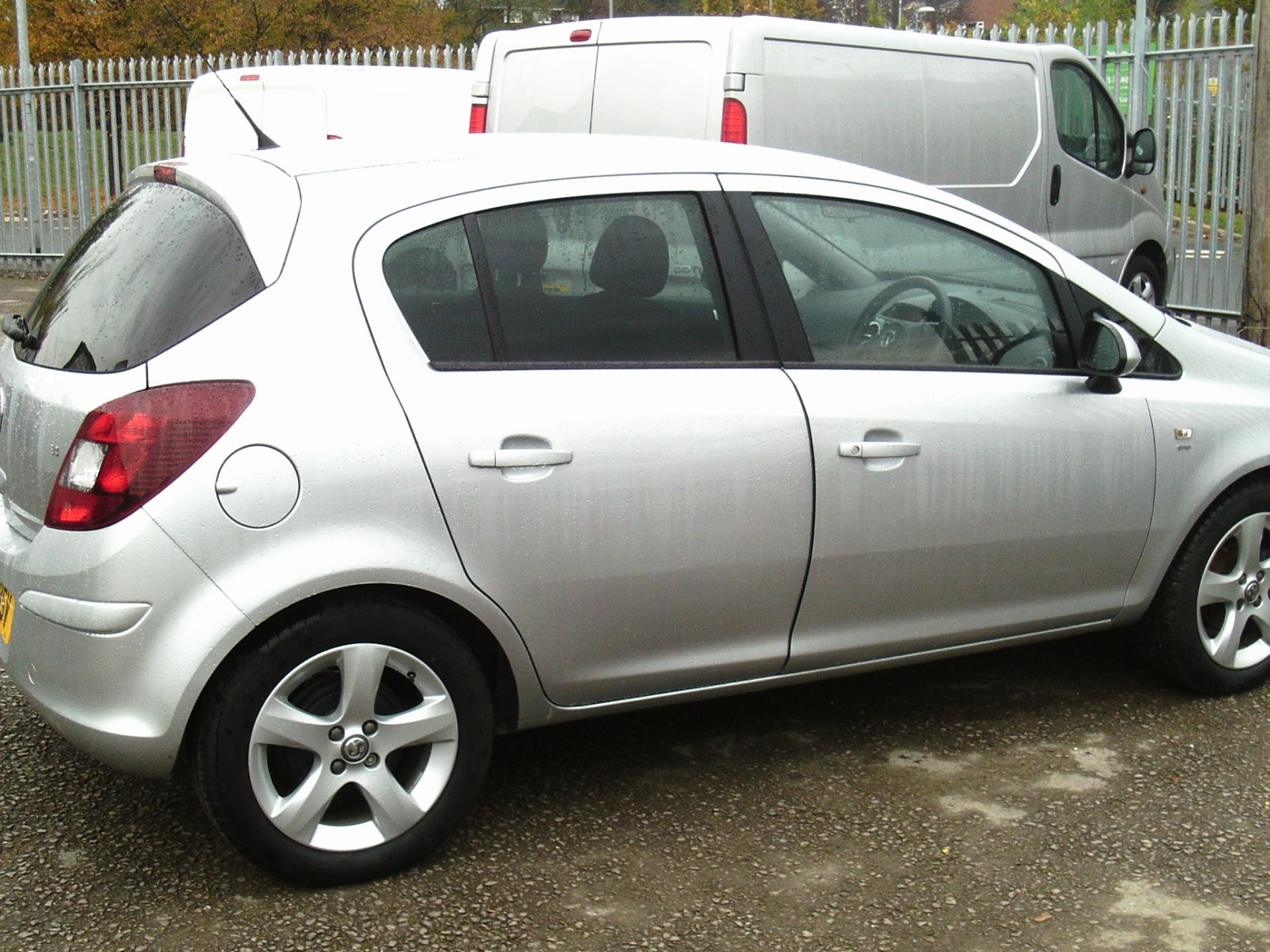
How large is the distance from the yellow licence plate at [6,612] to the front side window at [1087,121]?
24.1 ft

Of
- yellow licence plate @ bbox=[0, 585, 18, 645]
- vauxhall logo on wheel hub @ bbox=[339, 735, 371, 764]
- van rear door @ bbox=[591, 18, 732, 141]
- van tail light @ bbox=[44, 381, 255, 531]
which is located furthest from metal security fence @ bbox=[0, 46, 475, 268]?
vauxhall logo on wheel hub @ bbox=[339, 735, 371, 764]

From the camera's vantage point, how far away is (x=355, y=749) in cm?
323

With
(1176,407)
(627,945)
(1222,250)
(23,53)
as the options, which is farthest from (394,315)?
(23,53)

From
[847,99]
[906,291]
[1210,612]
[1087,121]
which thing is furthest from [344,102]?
[1210,612]

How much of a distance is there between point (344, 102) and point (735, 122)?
4.32 meters

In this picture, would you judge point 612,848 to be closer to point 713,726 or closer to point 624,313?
point 713,726

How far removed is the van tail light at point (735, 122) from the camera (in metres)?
7.03

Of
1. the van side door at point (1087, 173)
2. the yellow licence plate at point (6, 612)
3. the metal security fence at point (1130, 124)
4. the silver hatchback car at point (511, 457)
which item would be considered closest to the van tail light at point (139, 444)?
the silver hatchback car at point (511, 457)

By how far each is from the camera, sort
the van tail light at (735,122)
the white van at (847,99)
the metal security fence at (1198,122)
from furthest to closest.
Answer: the metal security fence at (1198,122), the white van at (847,99), the van tail light at (735,122)

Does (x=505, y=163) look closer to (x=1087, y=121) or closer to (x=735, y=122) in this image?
(x=735, y=122)

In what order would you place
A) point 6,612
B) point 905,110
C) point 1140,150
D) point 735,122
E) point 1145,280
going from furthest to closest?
point 1145,280
point 1140,150
point 905,110
point 735,122
point 6,612

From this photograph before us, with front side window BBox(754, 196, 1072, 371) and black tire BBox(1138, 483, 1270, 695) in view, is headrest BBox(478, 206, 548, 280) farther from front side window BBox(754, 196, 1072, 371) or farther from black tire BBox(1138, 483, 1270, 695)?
black tire BBox(1138, 483, 1270, 695)

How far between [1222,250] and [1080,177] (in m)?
3.54

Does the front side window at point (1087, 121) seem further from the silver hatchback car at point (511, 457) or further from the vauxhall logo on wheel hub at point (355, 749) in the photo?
the vauxhall logo on wheel hub at point (355, 749)
